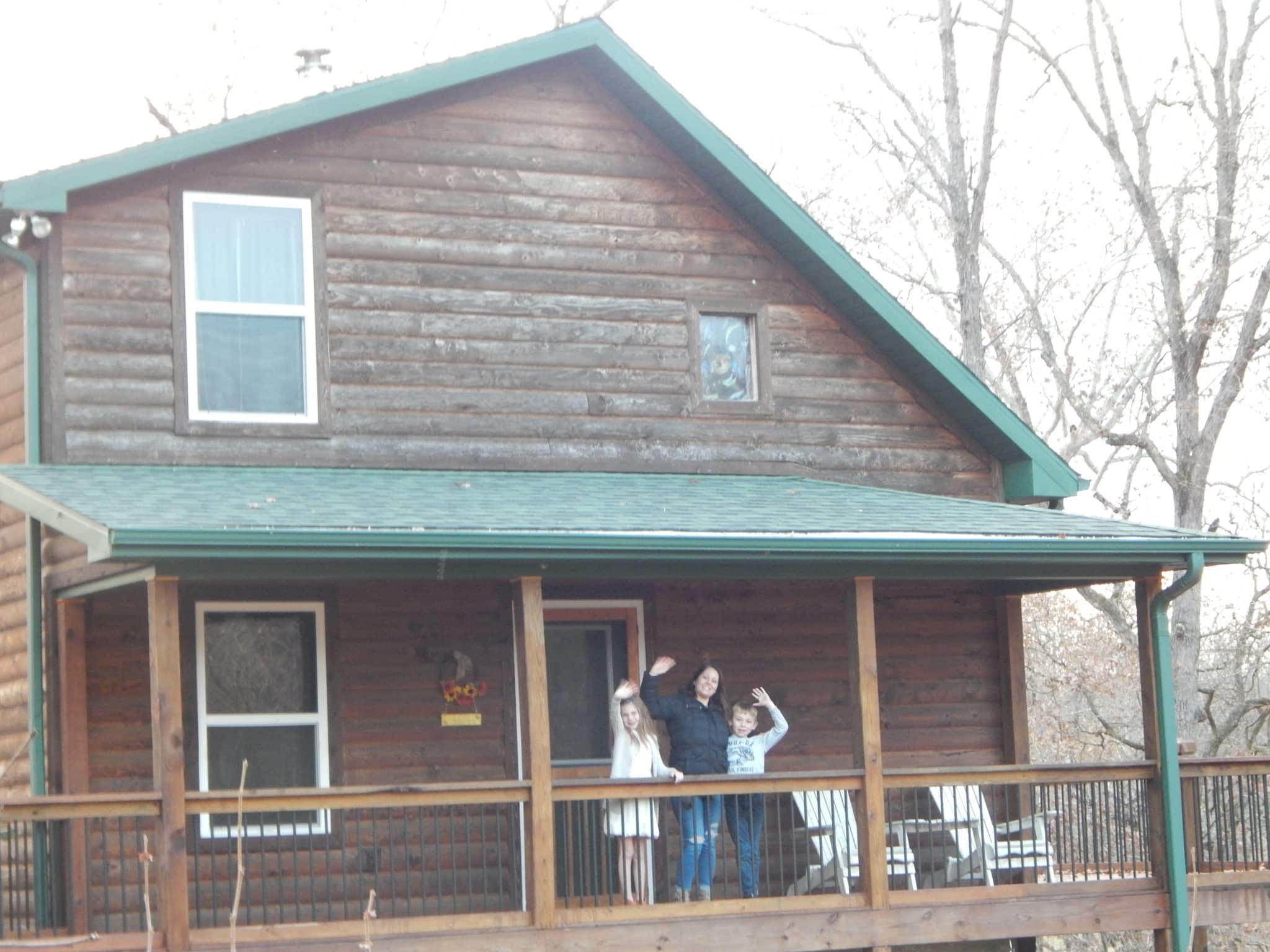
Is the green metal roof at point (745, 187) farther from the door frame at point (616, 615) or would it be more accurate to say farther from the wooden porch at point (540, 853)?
the door frame at point (616, 615)

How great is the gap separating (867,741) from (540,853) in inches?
88.9

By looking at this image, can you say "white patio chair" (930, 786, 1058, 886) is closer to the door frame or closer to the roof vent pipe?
the door frame

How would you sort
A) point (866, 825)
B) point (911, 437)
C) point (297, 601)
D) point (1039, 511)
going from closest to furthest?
point (866, 825)
point (297, 601)
point (1039, 511)
point (911, 437)

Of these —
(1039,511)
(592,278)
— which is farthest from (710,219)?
(1039,511)

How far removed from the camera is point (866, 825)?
12.3m

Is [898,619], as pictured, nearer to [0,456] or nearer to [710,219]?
[710,219]

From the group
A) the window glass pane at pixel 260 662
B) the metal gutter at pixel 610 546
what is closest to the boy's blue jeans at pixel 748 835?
the metal gutter at pixel 610 546

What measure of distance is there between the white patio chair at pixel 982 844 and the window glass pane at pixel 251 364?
17.2ft

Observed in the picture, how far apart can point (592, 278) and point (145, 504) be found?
4611 mm

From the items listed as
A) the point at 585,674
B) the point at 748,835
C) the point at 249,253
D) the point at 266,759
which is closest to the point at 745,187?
the point at 249,253

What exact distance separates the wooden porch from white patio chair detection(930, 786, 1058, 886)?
0.04m

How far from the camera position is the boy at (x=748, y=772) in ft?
41.0

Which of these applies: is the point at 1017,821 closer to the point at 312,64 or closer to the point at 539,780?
the point at 539,780

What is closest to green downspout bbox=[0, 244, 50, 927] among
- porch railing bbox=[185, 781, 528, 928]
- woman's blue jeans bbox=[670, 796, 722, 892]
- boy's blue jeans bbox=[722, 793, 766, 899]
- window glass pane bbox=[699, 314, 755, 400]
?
porch railing bbox=[185, 781, 528, 928]
